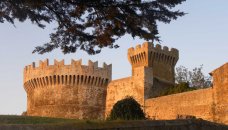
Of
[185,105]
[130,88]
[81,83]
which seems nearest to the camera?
[185,105]

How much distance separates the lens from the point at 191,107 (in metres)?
27.1

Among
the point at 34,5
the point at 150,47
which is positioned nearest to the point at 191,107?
the point at 150,47

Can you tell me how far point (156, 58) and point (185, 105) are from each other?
12.5 metres

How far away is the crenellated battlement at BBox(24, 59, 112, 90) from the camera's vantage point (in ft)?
134

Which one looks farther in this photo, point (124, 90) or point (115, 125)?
point (124, 90)

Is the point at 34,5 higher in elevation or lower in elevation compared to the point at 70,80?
lower

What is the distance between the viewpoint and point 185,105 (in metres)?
27.5

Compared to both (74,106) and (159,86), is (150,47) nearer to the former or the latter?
(159,86)

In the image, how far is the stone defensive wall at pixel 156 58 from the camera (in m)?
39.0

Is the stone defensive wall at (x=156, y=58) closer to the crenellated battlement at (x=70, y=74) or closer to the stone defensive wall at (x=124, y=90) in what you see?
the crenellated battlement at (x=70, y=74)

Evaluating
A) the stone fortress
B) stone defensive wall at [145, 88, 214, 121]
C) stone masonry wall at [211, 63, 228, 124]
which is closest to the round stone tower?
the stone fortress

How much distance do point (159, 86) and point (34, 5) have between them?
85.6 feet

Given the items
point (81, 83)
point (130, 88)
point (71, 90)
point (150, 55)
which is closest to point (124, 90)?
point (130, 88)

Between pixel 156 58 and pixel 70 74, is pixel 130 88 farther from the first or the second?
pixel 70 74
